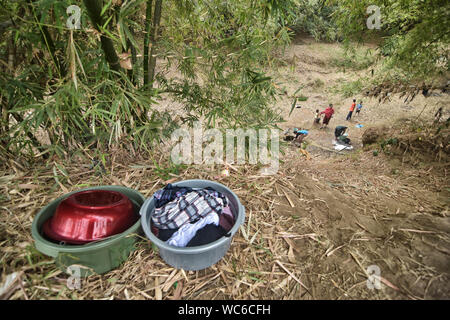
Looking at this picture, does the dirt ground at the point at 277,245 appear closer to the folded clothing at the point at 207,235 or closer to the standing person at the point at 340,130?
the folded clothing at the point at 207,235

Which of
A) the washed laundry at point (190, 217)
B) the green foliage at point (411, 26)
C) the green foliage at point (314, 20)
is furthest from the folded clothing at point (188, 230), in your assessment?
the green foliage at point (411, 26)

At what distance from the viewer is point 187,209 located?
1.50 metres

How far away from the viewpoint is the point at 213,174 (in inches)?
84.4

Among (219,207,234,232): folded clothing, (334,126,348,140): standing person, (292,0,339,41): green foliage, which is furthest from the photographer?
(334,126,348,140): standing person

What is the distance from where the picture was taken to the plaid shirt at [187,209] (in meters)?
1.45

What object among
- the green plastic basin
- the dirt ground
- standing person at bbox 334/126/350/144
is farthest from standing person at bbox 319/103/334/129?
the green plastic basin

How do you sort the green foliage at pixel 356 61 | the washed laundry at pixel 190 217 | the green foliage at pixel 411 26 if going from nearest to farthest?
the washed laundry at pixel 190 217
the green foliage at pixel 411 26
the green foliage at pixel 356 61

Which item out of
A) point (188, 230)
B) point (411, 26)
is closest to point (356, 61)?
point (411, 26)

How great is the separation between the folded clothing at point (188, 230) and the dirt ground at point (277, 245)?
20cm

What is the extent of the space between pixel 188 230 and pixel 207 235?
0.12 metres

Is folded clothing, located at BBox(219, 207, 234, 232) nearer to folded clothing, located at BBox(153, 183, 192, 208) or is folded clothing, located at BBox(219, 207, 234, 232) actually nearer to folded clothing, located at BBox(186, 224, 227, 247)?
folded clothing, located at BBox(186, 224, 227, 247)

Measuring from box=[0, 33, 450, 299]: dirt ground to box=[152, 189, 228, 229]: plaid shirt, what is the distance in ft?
0.65

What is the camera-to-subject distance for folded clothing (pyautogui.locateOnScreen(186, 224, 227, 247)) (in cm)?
135

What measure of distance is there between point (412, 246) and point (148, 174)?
205cm
